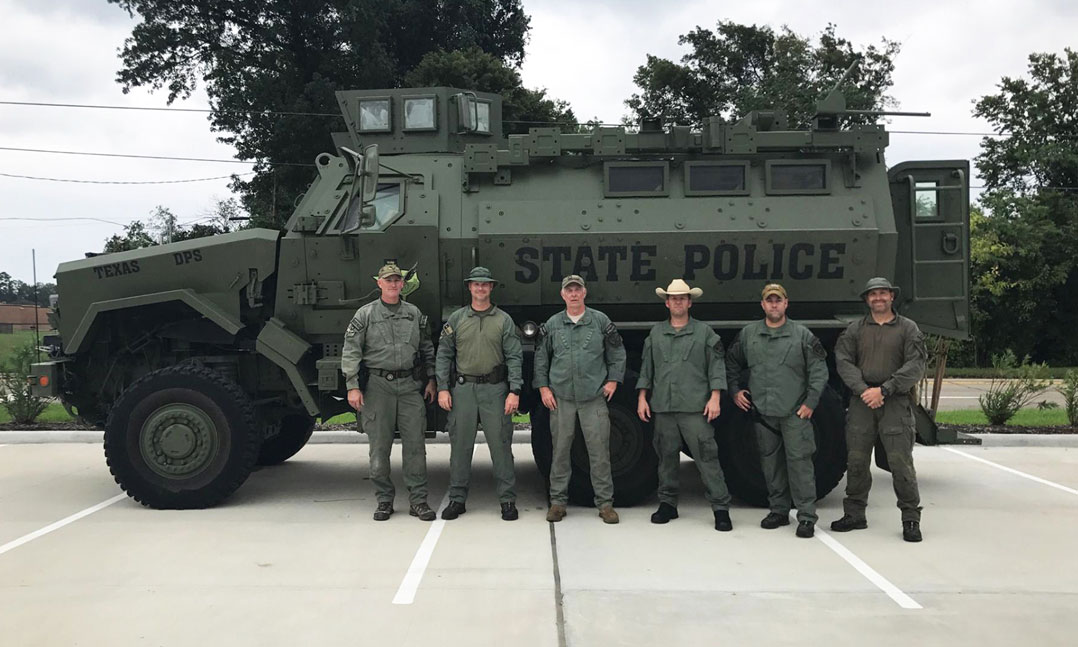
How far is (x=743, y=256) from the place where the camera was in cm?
693

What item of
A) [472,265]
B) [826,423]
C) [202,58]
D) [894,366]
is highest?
[202,58]

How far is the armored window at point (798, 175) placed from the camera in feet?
23.4

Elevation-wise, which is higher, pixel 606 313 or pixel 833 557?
pixel 606 313

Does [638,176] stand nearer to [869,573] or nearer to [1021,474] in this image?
[869,573]

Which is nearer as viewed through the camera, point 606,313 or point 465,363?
point 465,363

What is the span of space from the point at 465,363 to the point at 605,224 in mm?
1477

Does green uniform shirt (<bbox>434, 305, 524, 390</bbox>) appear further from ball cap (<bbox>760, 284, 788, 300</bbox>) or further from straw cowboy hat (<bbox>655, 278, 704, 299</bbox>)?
ball cap (<bbox>760, 284, 788, 300</bbox>)

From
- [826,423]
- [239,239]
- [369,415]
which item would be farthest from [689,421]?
[239,239]

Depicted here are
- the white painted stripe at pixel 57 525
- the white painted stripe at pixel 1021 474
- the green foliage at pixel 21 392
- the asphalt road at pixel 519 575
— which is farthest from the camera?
the green foliage at pixel 21 392

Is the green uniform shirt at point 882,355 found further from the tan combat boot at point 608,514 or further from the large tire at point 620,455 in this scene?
the tan combat boot at point 608,514

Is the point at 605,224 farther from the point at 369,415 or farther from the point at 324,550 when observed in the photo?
the point at 324,550

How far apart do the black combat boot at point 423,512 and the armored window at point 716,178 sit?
3.02m

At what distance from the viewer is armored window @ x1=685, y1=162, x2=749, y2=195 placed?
7.11 metres

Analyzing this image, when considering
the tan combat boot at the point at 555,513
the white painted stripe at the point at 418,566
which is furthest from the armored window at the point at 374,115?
the tan combat boot at the point at 555,513
